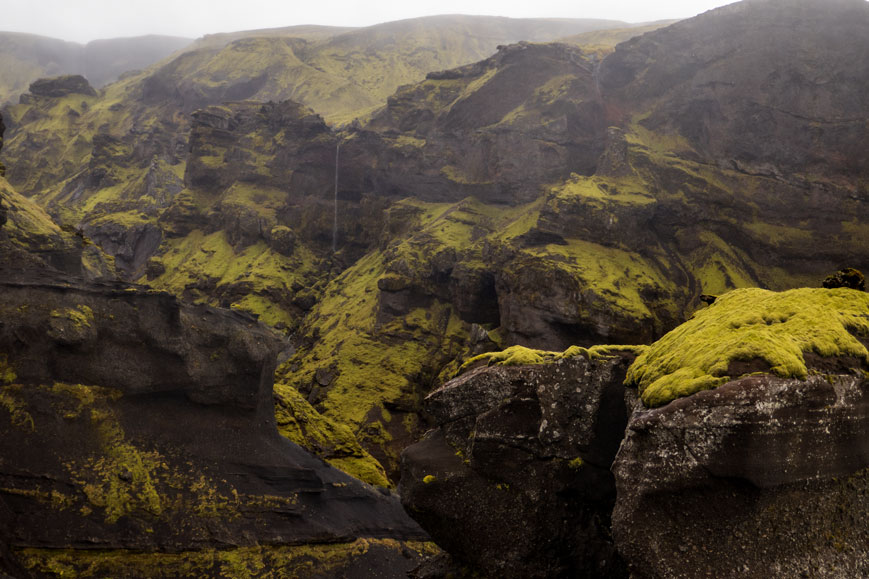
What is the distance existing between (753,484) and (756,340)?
156 inches

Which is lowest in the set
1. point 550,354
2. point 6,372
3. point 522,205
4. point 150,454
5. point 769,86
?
point 522,205

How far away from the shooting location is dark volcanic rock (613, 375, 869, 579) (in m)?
14.2

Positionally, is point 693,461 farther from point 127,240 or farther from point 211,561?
point 127,240

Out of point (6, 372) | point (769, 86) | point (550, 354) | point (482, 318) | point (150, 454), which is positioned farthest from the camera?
point (482, 318)

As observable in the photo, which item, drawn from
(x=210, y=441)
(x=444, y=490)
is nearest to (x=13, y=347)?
(x=210, y=441)

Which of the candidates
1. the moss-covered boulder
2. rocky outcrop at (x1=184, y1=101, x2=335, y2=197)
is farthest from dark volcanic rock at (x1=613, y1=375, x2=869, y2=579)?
rocky outcrop at (x1=184, y1=101, x2=335, y2=197)

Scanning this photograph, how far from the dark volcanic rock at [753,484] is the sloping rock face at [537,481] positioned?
472 cm

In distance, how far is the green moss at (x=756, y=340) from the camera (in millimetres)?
15219

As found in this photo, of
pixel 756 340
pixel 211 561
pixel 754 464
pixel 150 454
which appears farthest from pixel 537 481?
pixel 150 454

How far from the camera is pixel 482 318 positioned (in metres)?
91.0

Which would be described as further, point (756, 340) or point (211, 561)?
point (211, 561)

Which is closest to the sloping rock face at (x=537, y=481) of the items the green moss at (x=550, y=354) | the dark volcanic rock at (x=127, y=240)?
the green moss at (x=550, y=354)

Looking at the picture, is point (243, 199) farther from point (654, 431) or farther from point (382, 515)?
point (654, 431)

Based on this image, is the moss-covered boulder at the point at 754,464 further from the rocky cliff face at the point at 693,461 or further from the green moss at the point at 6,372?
the green moss at the point at 6,372
